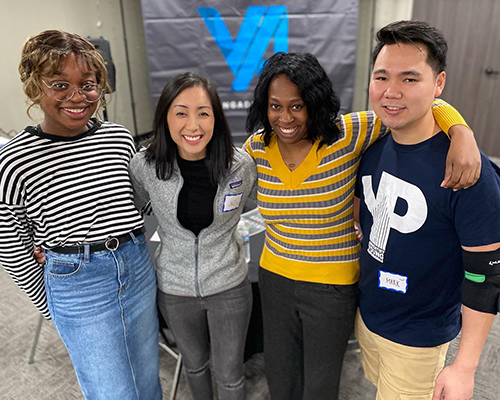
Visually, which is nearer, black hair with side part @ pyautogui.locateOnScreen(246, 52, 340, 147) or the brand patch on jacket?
black hair with side part @ pyautogui.locateOnScreen(246, 52, 340, 147)

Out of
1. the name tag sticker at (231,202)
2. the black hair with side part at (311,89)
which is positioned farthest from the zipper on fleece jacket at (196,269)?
the black hair with side part at (311,89)

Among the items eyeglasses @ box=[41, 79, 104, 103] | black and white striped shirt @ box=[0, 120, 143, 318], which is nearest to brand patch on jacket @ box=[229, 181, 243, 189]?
black and white striped shirt @ box=[0, 120, 143, 318]

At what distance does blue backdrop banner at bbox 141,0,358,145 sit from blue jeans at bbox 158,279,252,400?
10.6 ft

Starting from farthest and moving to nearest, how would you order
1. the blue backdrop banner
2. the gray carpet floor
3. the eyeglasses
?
1. the blue backdrop banner
2. the gray carpet floor
3. the eyeglasses

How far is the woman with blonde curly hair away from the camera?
1.09 metres

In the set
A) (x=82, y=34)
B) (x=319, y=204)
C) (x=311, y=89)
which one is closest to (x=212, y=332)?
(x=319, y=204)

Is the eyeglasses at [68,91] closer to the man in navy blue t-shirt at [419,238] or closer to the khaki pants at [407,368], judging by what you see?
the man in navy blue t-shirt at [419,238]

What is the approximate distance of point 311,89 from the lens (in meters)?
1.17

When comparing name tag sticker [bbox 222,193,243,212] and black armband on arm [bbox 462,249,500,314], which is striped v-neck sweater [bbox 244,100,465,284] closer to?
name tag sticker [bbox 222,193,243,212]

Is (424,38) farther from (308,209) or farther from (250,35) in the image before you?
(250,35)

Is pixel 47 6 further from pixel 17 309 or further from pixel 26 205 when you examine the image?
pixel 26 205

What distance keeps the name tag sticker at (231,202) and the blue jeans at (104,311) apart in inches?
12.0

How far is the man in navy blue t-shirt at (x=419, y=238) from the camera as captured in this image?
93 cm

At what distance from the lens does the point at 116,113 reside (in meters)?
4.82
